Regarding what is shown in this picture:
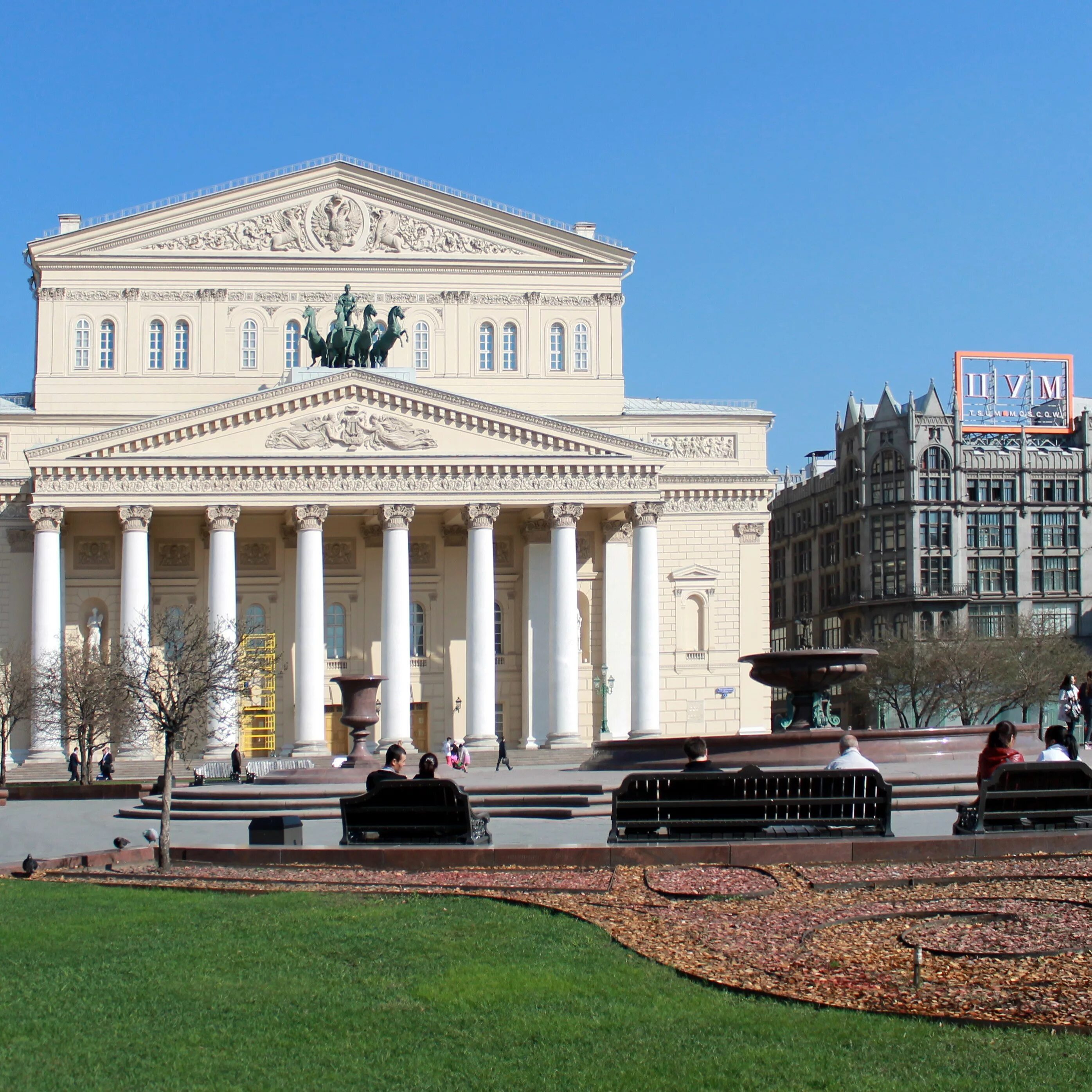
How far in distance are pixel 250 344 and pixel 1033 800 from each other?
53927 mm

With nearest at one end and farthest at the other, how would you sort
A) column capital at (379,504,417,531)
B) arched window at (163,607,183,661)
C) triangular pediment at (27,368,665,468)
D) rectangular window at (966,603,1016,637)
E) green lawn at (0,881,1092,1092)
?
green lawn at (0,881,1092,1092) → arched window at (163,607,183,661) → triangular pediment at (27,368,665,468) → column capital at (379,504,417,531) → rectangular window at (966,603,1016,637)

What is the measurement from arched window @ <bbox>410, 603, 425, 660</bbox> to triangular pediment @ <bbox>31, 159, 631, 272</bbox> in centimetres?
1537

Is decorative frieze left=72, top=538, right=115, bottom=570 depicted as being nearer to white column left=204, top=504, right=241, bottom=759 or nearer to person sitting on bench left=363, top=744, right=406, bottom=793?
white column left=204, top=504, right=241, bottom=759

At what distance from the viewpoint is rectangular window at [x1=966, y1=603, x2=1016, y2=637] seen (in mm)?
93750

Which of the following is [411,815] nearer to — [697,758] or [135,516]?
[697,758]

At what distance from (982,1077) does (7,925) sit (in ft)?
30.7

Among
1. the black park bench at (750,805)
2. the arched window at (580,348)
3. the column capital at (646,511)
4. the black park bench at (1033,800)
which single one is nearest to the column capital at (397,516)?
the column capital at (646,511)

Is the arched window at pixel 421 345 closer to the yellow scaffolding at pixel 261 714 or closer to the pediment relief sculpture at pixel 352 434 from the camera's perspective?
the pediment relief sculpture at pixel 352 434

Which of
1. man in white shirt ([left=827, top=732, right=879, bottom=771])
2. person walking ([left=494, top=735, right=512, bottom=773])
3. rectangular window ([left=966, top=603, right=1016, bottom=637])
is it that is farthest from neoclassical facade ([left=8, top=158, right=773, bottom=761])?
man in white shirt ([left=827, top=732, right=879, bottom=771])

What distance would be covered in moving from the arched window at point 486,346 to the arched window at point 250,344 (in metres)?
9.58

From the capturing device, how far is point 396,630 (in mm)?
58281

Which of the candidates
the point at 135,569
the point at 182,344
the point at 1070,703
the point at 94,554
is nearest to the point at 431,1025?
the point at 1070,703

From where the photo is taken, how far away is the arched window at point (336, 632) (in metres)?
63.9

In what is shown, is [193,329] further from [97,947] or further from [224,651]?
[97,947]
